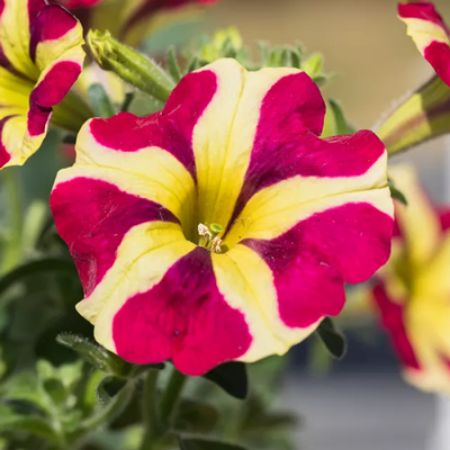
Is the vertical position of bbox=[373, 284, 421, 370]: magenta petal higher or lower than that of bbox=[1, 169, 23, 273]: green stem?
lower

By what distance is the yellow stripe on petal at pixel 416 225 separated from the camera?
3.21ft

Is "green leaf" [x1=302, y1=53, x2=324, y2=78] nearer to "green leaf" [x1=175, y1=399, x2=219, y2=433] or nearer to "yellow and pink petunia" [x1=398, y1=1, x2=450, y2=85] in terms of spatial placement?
"yellow and pink petunia" [x1=398, y1=1, x2=450, y2=85]

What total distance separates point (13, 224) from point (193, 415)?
8.8 inches

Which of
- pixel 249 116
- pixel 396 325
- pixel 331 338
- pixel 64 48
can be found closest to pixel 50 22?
pixel 64 48

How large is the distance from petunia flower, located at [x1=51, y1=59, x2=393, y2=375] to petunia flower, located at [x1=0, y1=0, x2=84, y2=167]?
33mm

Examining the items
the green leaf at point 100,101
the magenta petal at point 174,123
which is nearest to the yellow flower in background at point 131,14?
the green leaf at point 100,101

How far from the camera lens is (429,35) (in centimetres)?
58

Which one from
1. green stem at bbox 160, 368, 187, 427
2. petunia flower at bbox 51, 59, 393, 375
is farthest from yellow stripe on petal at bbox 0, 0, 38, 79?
green stem at bbox 160, 368, 187, 427

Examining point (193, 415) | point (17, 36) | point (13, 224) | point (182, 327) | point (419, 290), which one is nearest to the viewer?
point (182, 327)

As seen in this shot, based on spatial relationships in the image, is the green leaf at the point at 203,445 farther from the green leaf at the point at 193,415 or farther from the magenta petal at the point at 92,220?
the magenta petal at the point at 92,220

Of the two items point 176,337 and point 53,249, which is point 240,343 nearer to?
point 176,337

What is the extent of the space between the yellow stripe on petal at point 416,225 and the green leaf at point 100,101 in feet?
1.26

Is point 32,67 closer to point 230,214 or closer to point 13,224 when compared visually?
point 230,214

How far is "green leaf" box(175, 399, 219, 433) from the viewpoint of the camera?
73 centimetres
